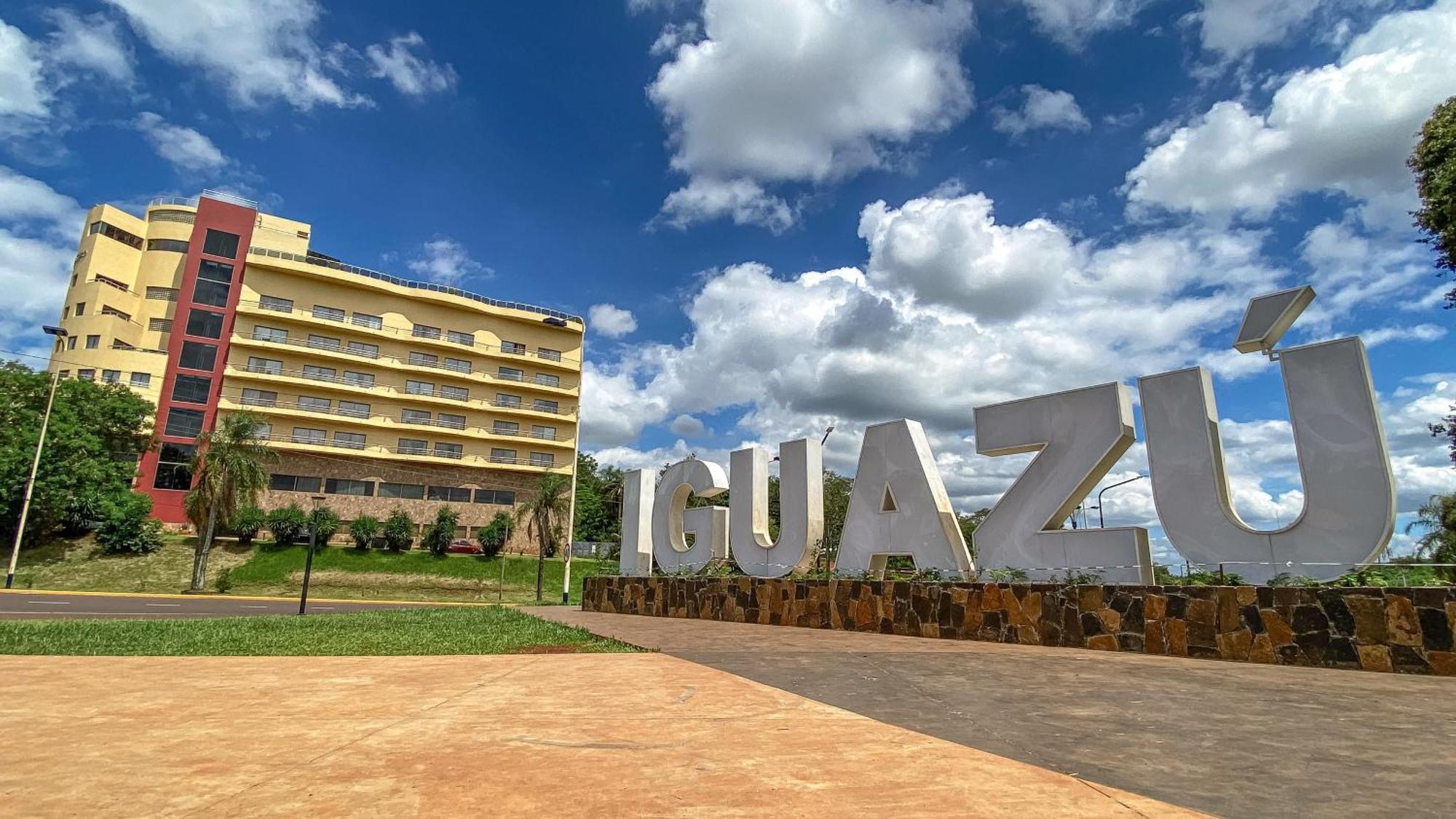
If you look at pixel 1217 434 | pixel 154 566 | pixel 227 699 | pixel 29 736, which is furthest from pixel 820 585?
pixel 154 566

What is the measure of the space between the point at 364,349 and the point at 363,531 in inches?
654

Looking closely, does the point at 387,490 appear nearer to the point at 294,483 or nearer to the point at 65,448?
the point at 294,483

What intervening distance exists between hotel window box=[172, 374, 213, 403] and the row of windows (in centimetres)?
821

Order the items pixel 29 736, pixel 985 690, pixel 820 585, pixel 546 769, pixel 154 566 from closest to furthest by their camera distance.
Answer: pixel 546 769, pixel 29 736, pixel 985 690, pixel 820 585, pixel 154 566

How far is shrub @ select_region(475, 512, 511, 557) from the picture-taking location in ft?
179

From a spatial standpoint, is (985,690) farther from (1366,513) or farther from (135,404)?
(135,404)

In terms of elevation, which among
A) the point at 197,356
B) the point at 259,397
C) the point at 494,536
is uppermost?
the point at 197,356

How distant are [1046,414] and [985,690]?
25.3 feet

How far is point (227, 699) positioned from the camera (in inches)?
251

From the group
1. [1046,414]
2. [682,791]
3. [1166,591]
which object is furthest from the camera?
[1046,414]

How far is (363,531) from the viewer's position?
50594 mm

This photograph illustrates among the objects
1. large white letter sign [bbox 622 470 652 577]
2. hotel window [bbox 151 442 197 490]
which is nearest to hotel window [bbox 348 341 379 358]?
hotel window [bbox 151 442 197 490]

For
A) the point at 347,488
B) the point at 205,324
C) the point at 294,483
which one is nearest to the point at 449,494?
the point at 347,488

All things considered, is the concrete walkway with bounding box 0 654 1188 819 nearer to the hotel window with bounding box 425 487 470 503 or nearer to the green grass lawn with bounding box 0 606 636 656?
the green grass lawn with bounding box 0 606 636 656
